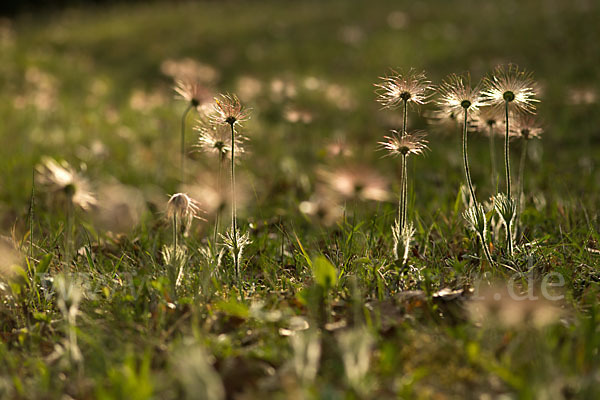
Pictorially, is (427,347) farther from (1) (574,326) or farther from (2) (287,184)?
(2) (287,184)

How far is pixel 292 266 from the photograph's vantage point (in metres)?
2.52

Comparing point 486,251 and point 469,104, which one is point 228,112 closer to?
point 469,104

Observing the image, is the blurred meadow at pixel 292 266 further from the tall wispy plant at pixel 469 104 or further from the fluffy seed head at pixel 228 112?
the fluffy seed head at pixel 228 112

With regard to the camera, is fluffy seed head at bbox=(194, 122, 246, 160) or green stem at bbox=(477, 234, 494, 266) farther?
fluffy seed head at bbox=(194, 122, 246, 160)

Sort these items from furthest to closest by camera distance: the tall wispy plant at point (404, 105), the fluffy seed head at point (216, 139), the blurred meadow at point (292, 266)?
1. the fluffy seed head at point (216, 139)
2. the tall wispy plant at point (404, 105)
3. the blurred meadow at point (292, 266)

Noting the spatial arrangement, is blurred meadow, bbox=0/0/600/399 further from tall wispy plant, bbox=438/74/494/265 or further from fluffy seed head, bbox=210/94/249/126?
fluffy seed head, bbox=210/94/249/126

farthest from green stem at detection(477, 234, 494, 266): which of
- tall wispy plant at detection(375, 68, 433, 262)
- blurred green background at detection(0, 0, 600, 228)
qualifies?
blurred green background at detection(0, 0, 600, 228)

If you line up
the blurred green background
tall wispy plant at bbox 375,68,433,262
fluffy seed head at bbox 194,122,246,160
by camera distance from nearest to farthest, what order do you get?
1. tall wispy plant at bbox 375,68,433,262
2. fluffy seed head at bbox 194,122,246,160
3. the blurred green background

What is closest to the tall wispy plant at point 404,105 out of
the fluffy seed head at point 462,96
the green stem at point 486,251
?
the fluffy seed head at point 462,96

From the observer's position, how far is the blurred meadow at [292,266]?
155 centimetres

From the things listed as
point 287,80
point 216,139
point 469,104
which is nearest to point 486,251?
point 469,104

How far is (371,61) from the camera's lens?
348 inches

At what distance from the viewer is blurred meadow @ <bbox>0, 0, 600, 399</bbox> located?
155 centimetres

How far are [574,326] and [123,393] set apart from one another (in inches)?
61.7
